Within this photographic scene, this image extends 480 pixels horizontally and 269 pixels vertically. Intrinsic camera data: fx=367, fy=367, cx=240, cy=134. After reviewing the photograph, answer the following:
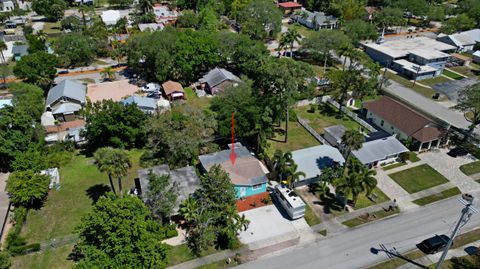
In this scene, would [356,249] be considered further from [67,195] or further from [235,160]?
[67,195]

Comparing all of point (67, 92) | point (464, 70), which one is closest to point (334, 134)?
point (67, 92)

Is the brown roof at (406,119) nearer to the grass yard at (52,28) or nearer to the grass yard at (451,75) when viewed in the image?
the grass yard at (451,75)

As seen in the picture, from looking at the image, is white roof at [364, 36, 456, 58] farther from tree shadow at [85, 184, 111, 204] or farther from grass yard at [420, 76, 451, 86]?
tree shadow at [85, 184, 111, 204]

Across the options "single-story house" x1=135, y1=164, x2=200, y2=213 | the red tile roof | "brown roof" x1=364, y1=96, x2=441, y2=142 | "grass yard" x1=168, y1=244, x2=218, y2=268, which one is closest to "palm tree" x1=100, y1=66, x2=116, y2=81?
"single-story house" x1=135, y1=164, x2=200, y2=213

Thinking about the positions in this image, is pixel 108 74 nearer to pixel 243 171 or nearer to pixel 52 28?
pixel 243 171

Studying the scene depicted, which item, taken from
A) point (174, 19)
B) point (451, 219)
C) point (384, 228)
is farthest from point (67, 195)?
point (174, 19)

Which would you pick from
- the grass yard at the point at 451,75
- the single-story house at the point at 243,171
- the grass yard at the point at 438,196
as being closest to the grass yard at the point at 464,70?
the grass yard at the point at 451,75
